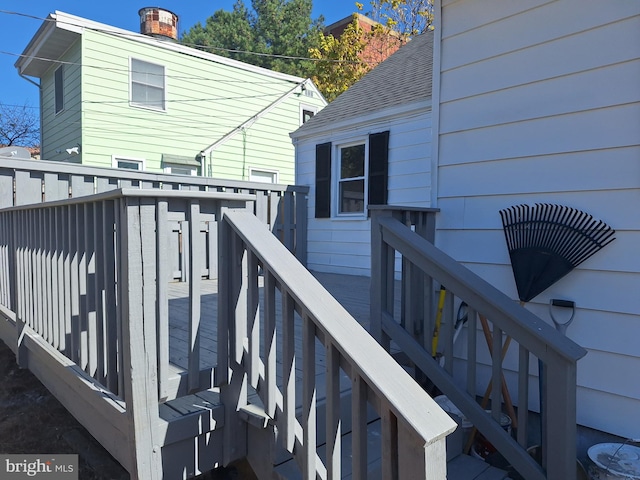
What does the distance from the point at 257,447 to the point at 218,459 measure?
0.17 m

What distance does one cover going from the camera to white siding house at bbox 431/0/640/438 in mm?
2105

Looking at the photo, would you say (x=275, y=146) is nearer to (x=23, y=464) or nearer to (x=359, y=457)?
(x=23, y=464)

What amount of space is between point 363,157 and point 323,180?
2.43 ft

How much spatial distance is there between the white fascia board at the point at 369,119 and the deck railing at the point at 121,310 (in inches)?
162

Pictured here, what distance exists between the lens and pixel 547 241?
232cm


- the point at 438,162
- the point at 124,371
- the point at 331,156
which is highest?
the point at 331,156

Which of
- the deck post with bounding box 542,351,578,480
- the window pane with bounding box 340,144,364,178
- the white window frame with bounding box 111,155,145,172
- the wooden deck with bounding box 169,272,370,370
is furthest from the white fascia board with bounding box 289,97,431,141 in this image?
the deck post with bounding box 542,351,578,480

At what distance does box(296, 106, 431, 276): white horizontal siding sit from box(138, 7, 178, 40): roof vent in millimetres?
5468

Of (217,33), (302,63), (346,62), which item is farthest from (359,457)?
(217,33)

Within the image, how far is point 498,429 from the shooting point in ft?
6.52

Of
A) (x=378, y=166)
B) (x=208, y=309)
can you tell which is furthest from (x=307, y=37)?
(x=208, y=309)

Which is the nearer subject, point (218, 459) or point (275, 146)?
point (218, 459)

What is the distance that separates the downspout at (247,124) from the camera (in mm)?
9391

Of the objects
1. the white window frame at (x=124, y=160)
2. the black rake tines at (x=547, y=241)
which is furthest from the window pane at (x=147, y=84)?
the black rake tines at (x=547, y=241)
